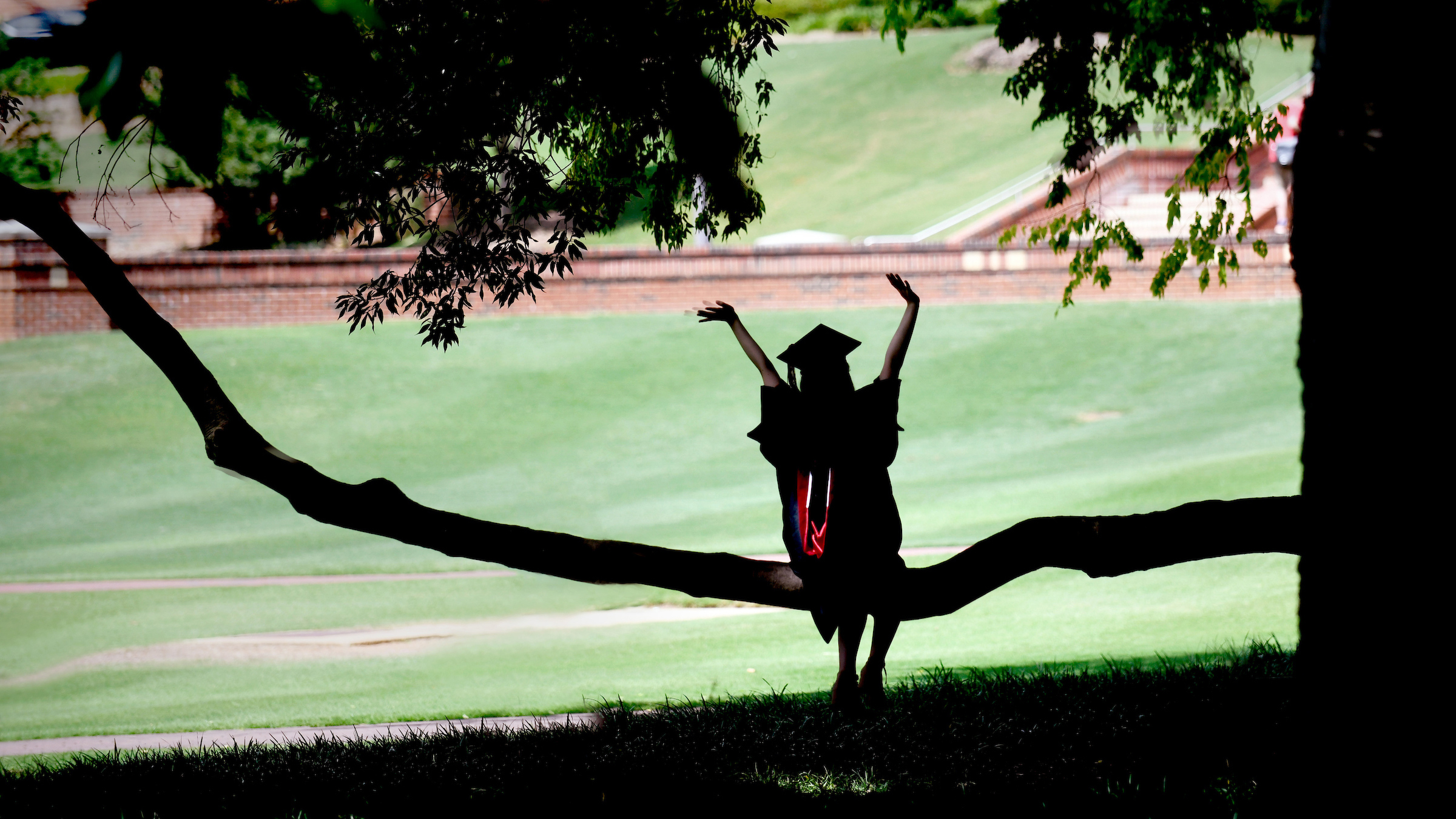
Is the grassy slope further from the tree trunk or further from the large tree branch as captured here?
the tree trunk

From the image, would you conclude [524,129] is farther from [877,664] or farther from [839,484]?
[877,664]

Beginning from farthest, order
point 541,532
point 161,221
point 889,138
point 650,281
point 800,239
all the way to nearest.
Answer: point 889,138 → point 161,221 → point 800,239 → point 650,281 → point 541,532

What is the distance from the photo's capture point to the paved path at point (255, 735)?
6.84 meters

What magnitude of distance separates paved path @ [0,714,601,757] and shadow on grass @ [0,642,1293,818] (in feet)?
1.14

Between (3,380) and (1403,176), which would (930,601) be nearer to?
(1403,176)

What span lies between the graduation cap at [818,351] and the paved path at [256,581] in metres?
8.07

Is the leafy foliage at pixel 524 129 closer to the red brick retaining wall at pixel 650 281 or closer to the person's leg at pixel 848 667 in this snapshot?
the person's leg at pixel 848 667

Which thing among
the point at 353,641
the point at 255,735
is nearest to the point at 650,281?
the point at 353,641

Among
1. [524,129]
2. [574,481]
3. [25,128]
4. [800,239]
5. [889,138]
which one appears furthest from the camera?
[889,138]

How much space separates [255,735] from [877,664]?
13.6ft

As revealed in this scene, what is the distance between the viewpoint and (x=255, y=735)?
7438 millimetres

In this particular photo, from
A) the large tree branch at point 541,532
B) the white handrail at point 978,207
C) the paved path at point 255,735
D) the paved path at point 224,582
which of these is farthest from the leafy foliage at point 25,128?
the white handrail at point 978,207

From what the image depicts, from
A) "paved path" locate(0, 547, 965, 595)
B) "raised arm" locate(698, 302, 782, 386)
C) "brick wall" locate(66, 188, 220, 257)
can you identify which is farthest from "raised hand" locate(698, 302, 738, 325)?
"brick wall" locate(66, 188, 220, 257)

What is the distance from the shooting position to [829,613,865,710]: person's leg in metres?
5.17
